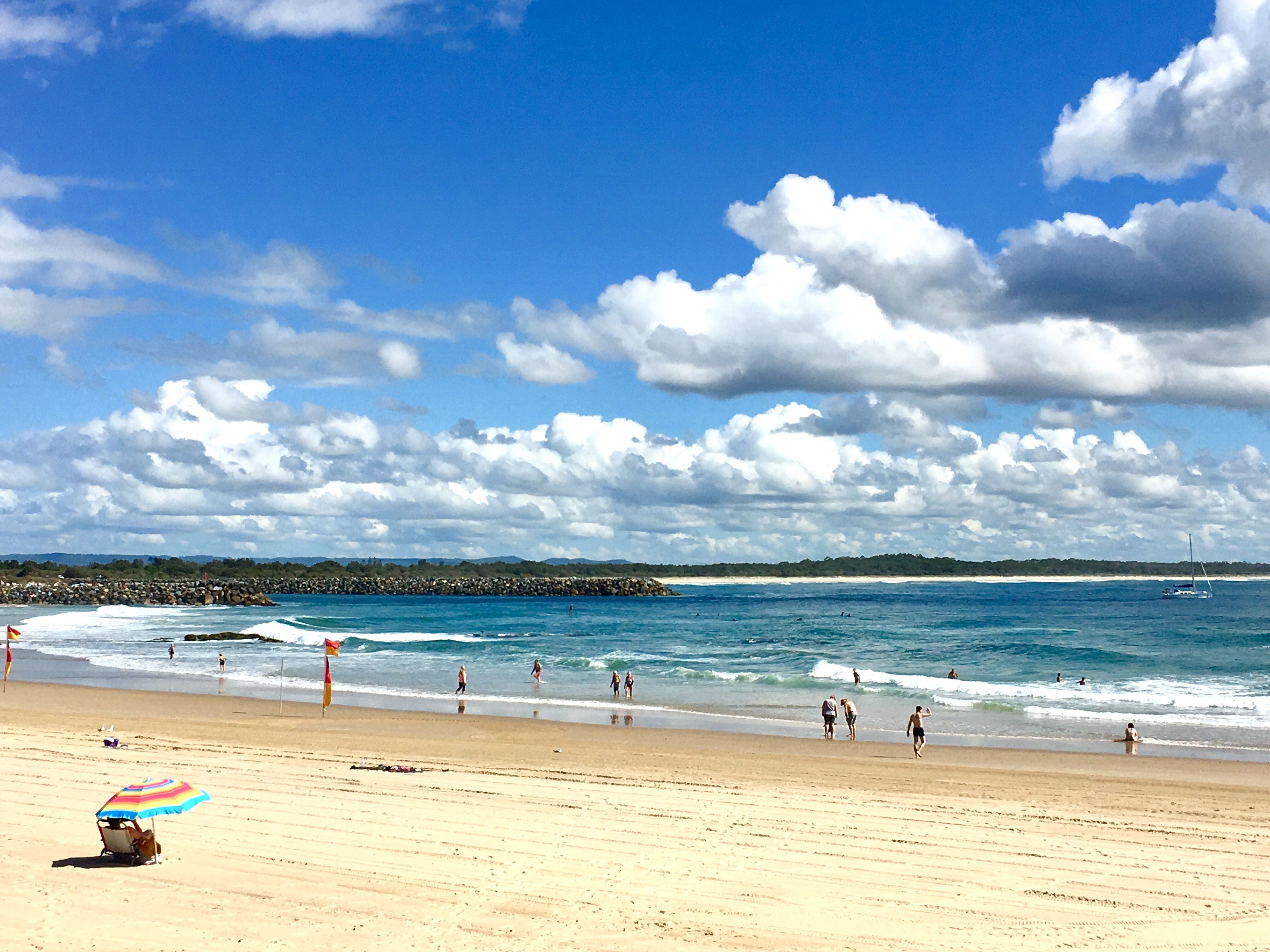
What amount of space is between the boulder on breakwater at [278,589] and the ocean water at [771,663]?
8842 mm

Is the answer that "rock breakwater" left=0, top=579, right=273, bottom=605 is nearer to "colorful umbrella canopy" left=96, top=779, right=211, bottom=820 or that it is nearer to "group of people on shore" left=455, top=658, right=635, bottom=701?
"group of people on shore" left=455, top=658, right=635, bottom=701

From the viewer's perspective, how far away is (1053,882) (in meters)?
11.0

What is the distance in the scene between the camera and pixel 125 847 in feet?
37.0

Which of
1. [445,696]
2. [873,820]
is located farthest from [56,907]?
[445,696]

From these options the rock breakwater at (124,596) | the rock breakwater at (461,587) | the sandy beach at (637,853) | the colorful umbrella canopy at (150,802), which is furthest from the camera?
the rock breakwater at (461,587)

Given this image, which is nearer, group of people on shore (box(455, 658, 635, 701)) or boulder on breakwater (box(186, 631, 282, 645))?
group of people on shore (box(455, 658, 635, 701))

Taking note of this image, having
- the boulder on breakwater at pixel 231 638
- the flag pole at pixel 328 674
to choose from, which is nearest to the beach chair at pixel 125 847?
the flag pole at pixel 328 674

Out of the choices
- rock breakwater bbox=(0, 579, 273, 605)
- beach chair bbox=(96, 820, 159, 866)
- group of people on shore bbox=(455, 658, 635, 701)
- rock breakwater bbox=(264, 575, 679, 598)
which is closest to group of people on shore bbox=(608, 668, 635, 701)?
group of people on shore bbox=(455, 658, 635, 701)

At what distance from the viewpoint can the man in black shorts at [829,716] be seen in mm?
24266

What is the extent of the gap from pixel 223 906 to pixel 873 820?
27.7ft

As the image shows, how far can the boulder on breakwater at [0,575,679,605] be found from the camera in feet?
333

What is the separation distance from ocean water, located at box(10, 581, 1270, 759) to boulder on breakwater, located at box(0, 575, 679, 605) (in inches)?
348

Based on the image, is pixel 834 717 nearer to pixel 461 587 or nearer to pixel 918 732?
pixel 918 732

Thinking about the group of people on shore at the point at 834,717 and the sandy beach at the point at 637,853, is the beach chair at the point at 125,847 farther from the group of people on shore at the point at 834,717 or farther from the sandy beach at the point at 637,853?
the group of people on shore at the point at 834,717
